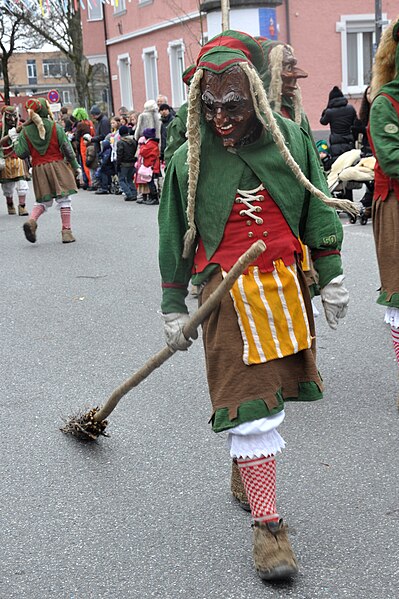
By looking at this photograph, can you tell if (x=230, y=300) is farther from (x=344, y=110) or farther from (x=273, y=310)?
(x=344, y=110)

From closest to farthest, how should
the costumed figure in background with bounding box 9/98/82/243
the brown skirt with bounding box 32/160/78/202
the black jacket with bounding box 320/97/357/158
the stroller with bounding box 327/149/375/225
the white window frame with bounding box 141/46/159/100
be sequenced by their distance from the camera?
1. the stroller with bounding box 327/149/375/225
2. the costumed figure in background with bounding box 9/98/82/243
3. the brown skirt with bounding box 32/160/78/202
4. the black jacket with bounding box 320/97/357/158
5. the white window frame with bounding box 141/46/159/100

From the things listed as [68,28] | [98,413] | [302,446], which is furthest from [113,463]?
[68,28]

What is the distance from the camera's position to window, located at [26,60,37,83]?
3497 inches

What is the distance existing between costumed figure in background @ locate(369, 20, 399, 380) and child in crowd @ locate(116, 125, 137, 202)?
12274mm

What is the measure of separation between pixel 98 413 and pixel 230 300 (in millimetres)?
1439

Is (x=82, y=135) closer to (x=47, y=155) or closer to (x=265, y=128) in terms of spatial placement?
(x=47, y=155)

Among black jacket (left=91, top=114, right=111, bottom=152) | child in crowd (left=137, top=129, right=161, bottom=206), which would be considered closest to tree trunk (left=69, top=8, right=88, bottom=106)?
black jacket (left=91, top=114, right=111, bottom=152)

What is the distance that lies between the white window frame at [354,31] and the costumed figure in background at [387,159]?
20.4 meters

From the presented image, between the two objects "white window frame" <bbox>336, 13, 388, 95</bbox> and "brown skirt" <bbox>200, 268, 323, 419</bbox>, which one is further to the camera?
"white window frame" <bbox>336, 13, 388, 95</bbox>

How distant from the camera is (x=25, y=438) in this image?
4566mm

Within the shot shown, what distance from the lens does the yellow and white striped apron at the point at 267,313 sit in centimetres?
305

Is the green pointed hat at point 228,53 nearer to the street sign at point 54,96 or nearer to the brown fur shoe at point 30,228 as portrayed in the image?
the brown fur shoe at point 30,228

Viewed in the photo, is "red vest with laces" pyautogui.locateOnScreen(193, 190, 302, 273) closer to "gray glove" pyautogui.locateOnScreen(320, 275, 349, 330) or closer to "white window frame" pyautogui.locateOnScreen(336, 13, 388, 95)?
"gray glove" pyautogui.locateOnScreen(320, 275, 349, 330)

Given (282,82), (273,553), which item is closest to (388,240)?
(282,82)
